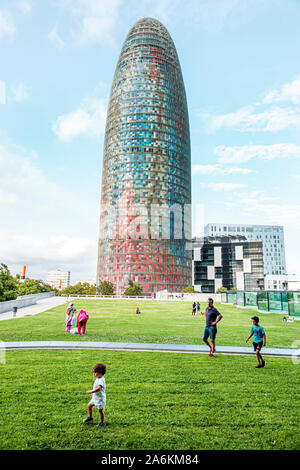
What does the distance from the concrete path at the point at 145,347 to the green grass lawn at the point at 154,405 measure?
1.87m

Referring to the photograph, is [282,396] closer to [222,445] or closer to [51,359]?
[222,445]

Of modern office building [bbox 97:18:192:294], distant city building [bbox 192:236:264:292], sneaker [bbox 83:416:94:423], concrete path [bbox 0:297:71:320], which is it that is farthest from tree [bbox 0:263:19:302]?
distant city building [bbox 192:236:264:292]

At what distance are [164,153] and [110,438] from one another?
135 metres

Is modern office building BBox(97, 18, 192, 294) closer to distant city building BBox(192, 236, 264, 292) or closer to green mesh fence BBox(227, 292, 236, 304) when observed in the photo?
distant city building BBox(192, 236, 264, 292)

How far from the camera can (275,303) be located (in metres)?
35.7

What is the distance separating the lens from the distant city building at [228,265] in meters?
140

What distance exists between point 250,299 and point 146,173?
94924mm

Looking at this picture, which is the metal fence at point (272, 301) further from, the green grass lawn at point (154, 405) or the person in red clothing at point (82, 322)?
the person in red clothing at point (82, 322)

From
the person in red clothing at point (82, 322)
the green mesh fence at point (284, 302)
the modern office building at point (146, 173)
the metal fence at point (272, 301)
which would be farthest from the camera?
the modern office building at point (146, 173)

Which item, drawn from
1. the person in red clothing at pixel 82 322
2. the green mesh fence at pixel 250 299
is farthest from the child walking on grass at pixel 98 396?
the green mesh fence at pixel 250 299

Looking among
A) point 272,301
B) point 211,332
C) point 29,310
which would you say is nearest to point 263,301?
point 272,301

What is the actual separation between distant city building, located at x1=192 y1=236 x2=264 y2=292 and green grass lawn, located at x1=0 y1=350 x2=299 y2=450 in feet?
448

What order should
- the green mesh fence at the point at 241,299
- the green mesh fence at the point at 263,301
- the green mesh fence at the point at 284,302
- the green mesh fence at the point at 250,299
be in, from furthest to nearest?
the green mesh fence at the point at 241,299
the green mesh fence at the point at 250,299
the green mesh fence at the point at 263,301
the green mesh fence at the point at 284,302
